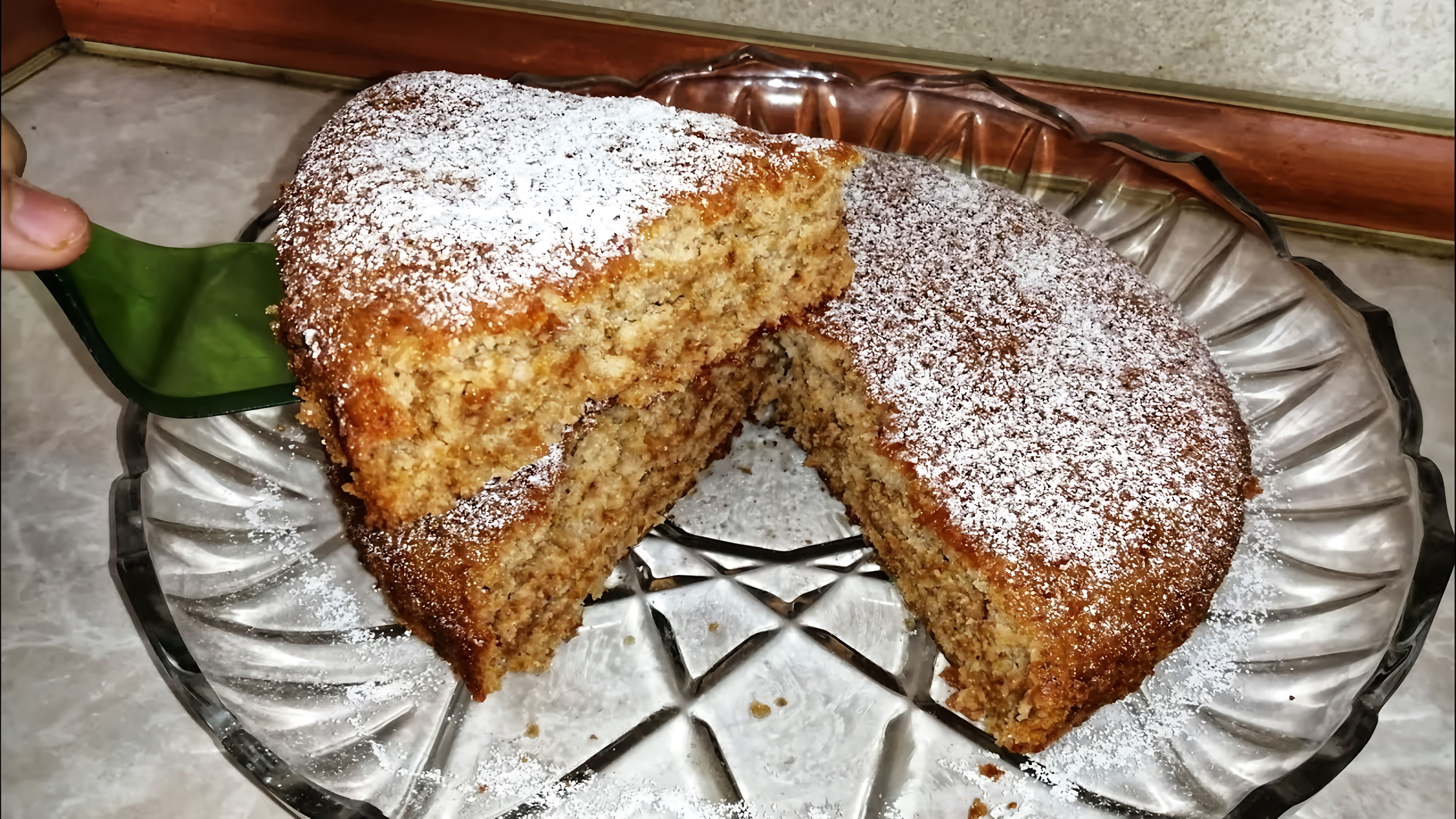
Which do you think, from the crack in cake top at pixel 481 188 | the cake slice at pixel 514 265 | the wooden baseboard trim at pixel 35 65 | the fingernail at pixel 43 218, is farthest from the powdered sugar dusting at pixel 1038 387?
the wooden baseboard trim at pixel 35 65

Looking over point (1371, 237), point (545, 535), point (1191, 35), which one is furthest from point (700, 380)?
point (1371, 237)

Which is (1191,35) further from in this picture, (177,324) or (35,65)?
(35,65)

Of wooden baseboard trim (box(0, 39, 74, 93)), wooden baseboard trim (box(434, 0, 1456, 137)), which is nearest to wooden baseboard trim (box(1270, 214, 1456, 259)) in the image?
wooden baseboard trim (box(434, 0, 1456, 137))

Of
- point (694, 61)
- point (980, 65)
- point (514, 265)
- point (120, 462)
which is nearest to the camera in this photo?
point (514, 265)

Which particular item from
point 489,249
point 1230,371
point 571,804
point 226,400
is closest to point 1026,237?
point 1230,371

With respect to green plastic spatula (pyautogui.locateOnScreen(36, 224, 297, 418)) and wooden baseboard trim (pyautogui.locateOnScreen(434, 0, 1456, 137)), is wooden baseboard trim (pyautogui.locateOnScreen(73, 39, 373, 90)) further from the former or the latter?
green plastic spatula (pyautogui.locateOnScreen(36, 224, 297, 418))

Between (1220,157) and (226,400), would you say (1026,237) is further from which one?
(226,400)

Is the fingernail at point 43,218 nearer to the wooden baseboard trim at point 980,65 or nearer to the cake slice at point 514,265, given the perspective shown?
the cake slice at point 514,265
